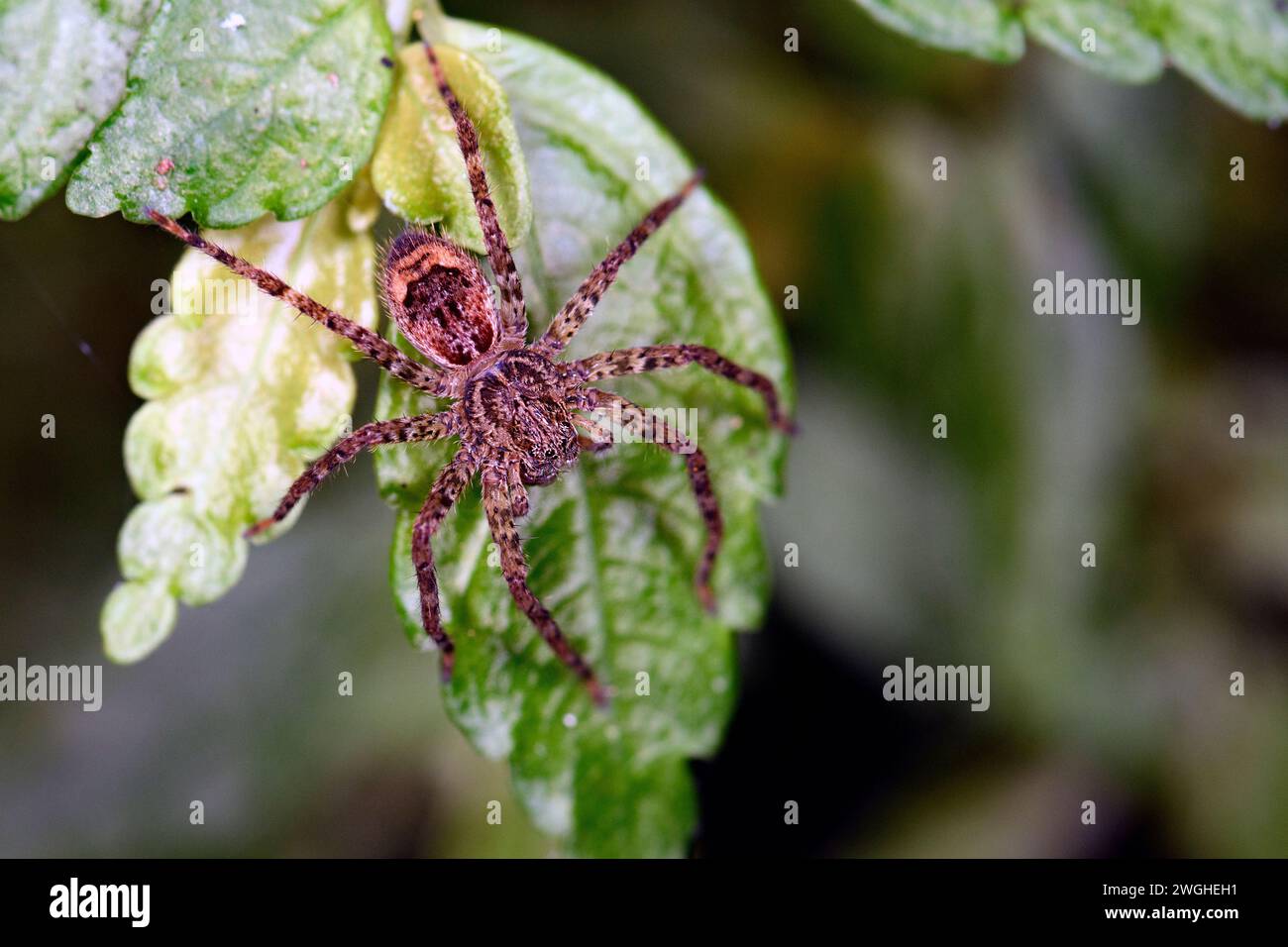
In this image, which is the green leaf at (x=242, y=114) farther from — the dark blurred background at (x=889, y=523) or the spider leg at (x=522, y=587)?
the dark blurred background at (x=889, y=523)

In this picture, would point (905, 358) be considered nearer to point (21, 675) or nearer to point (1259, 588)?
point (1259, 588)

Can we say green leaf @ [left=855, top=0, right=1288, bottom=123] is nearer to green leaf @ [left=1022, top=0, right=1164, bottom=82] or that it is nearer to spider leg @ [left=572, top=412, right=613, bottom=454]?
green leaf @ [left=1022, top=0, right=1164, bottom=82]

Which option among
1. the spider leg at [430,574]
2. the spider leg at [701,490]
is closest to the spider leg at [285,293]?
the spider leg at [430,574]

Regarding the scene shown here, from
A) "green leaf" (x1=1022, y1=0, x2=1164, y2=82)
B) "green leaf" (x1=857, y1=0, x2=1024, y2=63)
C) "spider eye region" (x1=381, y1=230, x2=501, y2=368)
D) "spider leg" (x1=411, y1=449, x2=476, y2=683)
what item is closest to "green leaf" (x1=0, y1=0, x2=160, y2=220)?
"spider eye region" (x1=381, y1=230, x2=501, y2=368)

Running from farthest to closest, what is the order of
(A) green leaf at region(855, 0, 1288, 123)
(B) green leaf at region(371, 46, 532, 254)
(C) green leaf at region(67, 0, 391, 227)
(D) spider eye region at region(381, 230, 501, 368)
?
1. (D) spider eye region at region(381, 230, 501, 368)
2. (A) green leaf at region(855, 0, 1288, 123)
3. (B) green leaf at region(371, 46, 532, 254)
4. (C) green leaf at region(67, 0, 391, 227)

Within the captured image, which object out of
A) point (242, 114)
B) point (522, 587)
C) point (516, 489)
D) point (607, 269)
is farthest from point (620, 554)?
point (242, 114)

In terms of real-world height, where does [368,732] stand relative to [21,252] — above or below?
below
